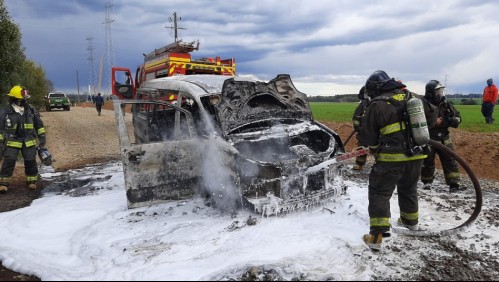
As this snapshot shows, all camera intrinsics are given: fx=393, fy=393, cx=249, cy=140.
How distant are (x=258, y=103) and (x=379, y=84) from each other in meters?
1.89

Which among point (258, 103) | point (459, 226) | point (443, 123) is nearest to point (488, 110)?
point (443, 123)

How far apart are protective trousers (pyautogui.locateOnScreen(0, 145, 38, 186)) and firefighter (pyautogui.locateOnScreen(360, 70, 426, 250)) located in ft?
18.2

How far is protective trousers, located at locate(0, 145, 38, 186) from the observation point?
6.55 metres

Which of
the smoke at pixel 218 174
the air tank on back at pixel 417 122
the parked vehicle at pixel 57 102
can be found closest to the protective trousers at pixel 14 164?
the smoke at pixel 218 174

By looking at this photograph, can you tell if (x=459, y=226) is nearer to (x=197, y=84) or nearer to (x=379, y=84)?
(x=379, y=84)

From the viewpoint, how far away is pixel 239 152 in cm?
478

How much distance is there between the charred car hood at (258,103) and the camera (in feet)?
17.0

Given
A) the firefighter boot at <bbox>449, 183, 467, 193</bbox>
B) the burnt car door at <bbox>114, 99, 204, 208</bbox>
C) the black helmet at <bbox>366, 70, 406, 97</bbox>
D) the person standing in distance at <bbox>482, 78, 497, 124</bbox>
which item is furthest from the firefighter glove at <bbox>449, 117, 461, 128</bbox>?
the person standing in distance at <bbox>482, 78, 497, 124</bbox>

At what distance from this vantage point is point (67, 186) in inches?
273

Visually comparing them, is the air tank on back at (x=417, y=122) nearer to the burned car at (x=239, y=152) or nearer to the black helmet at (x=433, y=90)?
the burned car at (x=239, y=152)

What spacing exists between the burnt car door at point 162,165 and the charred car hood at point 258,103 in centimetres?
57

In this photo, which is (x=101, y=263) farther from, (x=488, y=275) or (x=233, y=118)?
(x=488, y=275)

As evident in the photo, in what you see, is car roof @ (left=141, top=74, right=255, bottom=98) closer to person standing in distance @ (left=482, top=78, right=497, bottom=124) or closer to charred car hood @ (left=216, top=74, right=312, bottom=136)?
charred car hood @ (left=216, top=74, right=312, bottom=136)

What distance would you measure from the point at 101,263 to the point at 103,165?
551 cm
